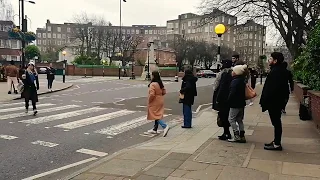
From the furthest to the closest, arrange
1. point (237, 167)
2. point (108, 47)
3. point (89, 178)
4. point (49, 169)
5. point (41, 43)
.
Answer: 1. point (41, 43)
2. point (108, 47)
3. point (49, 169)
4. point (237, 167)
5. point (89, 178)

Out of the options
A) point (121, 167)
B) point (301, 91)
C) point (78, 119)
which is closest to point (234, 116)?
point (121, 167)

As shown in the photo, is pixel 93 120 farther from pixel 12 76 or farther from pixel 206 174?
pixel 12 76

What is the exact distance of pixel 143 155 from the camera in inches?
265

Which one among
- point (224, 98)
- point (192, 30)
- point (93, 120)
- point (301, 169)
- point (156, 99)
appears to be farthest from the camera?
point (192, 30)

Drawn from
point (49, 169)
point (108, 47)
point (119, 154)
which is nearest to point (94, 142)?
point (119, 154)

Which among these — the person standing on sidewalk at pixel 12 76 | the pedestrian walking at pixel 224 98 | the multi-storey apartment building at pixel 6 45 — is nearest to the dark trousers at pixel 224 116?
the pedestrian walking at pixel 224 98

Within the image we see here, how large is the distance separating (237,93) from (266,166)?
211cm

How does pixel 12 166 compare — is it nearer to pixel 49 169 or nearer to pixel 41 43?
pixel 49 169

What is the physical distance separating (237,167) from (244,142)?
2149mm

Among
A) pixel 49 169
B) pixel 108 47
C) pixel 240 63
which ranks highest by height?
pixel 108 47

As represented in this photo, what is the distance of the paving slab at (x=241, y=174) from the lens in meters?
5.16

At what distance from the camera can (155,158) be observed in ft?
21.3

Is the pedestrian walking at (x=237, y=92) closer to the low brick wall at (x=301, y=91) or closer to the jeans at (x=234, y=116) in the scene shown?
the jeans at (x=234, y=116)

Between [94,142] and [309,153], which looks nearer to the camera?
[309,153]
